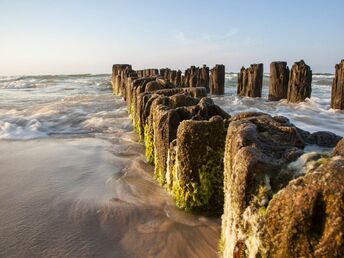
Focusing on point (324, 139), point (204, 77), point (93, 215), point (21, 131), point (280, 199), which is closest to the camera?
point (280, 199)

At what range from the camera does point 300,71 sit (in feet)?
40.1

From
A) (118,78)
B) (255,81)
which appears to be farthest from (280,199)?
(118,78)

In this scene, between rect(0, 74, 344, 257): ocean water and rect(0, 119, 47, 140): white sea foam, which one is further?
rect(0, 119, 47, 140): white sea foam

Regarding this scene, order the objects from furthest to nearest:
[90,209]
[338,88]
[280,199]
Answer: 1. [338,88]
2. [90,209]
3. [280,199]

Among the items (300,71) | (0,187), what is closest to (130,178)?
(0,187)

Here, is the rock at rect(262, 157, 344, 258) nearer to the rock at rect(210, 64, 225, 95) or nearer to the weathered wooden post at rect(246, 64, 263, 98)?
the weathered wooden post at rect(246, 64, 263, 98)

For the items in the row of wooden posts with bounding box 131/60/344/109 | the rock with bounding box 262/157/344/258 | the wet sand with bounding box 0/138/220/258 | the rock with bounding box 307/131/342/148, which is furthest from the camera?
the row of wooden posts with bounding box 131/60/344/109

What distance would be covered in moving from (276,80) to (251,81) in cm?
192

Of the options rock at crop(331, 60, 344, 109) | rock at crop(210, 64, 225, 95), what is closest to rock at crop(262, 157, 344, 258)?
rock at crop(331, 60, 344, 109)

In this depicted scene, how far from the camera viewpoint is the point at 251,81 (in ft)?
52.3

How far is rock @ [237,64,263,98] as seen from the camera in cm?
1541

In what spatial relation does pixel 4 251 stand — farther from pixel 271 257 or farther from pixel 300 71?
pixel 300 71

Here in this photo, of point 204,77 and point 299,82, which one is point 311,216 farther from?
point 204,77

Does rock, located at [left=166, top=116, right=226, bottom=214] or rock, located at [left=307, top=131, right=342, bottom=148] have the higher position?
rock, located at [left=307, top=131, right=342, bottom=148]
